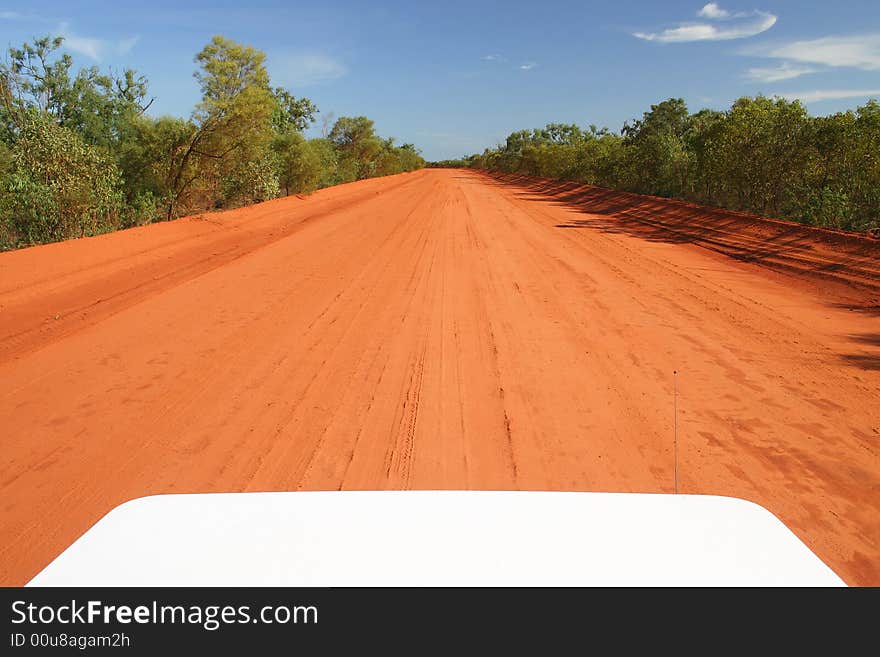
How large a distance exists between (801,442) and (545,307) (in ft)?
15.4

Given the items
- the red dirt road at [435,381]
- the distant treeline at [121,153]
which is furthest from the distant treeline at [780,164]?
the distant treeline at [121,153]

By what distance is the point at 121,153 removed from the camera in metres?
20.3

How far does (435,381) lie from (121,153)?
20232 millimetres

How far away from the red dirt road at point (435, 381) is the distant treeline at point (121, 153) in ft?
8.14

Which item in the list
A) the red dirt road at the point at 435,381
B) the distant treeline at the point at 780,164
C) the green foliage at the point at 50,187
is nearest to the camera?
the red dirt road at the point at 435,381

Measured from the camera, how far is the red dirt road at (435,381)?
4.13 meters

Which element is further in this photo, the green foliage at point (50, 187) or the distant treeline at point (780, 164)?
the distant treeline at point (780, 164)

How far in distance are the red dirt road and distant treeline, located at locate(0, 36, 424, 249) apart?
2.48 metres

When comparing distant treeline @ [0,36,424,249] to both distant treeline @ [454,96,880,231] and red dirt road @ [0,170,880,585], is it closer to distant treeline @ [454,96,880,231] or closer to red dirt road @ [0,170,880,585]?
red dirt road @ [0,170,880,585]

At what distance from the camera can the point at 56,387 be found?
233 inches

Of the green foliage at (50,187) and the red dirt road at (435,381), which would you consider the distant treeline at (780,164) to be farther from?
the green foliage at (50,187)

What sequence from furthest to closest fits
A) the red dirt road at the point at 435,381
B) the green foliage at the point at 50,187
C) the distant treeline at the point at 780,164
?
the distant treeline at the point at 780,164 → the green foliage at the point at 50,187 → the red dirt road at the point at 435,381

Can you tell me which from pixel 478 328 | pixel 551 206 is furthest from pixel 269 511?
pixel 551 206
